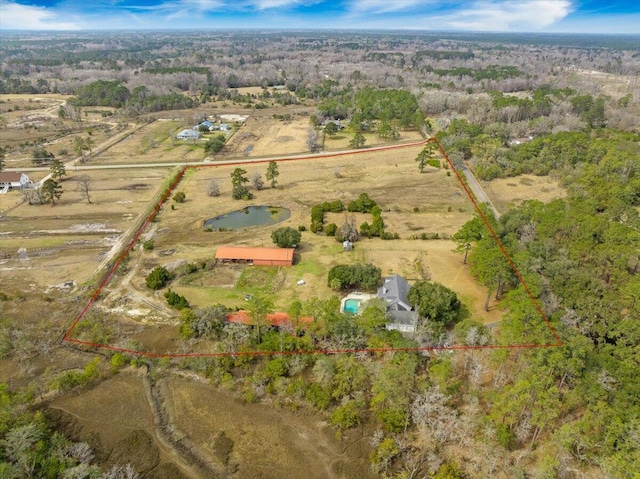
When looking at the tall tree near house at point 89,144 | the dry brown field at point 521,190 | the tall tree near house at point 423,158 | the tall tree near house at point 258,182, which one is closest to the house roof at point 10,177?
the tall tree near house at point 89,144

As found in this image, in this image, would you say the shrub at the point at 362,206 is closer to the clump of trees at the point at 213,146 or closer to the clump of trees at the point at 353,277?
the clump of trees at the point at 353,277

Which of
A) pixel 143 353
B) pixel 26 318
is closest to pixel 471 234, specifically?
pixel 143 353

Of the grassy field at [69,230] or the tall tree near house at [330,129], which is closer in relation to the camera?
the grassy field at [69,230]

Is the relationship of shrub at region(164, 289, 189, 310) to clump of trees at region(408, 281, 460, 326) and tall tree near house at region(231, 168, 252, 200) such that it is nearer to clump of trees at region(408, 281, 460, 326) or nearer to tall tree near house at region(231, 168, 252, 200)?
clump of trees at region(408, 281, 460, 326)

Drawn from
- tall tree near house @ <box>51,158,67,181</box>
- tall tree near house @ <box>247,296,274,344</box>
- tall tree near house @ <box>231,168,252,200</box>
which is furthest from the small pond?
tall tree near house @ <box>51,158,67,181</box>

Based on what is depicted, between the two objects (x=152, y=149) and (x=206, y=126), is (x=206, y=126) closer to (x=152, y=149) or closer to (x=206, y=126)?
(x=206, y=126)

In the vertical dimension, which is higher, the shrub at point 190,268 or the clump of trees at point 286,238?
the clump of trees at point 286,238

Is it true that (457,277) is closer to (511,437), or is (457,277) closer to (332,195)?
(511,437)
